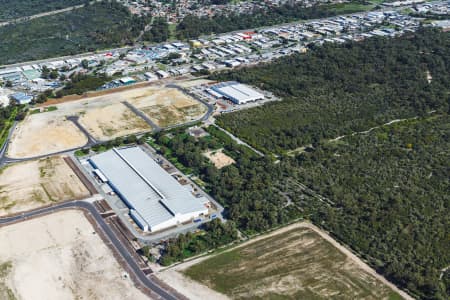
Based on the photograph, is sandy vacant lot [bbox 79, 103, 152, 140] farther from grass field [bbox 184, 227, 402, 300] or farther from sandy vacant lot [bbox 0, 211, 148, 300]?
grass field [bbox 184, 227, 402, 300]

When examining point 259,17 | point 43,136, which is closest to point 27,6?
point 259,17

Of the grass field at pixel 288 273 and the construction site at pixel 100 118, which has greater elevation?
the construction site at pixel 100 118

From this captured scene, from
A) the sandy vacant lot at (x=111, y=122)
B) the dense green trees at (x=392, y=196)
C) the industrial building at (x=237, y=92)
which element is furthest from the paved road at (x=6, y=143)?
the dense green trees at (x=392, y=196)

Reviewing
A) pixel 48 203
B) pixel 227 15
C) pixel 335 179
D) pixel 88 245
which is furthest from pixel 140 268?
pixel 227 15

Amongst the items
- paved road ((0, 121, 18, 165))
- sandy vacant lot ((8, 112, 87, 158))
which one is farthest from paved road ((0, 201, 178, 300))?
paved road ((0, 121, 18, 165))

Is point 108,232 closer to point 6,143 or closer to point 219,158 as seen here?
point 219,158

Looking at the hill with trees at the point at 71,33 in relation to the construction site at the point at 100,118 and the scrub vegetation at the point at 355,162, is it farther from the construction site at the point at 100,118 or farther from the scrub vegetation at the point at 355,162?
the scrub vegetation at the point at 355,162

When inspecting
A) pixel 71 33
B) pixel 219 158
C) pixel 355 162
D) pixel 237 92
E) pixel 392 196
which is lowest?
pixel 392 196
